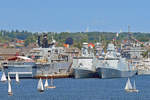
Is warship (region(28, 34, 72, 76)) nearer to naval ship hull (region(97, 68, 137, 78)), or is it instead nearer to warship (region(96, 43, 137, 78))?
warship (region(96, 43, 137, 78))

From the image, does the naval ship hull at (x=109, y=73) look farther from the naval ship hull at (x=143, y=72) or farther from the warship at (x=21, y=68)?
the naval ship hull at (x=143, y=72)

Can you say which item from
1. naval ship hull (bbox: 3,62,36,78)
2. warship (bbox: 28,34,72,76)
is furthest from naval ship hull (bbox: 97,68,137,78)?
naval ship hull (bbox: 3,62,36,78)

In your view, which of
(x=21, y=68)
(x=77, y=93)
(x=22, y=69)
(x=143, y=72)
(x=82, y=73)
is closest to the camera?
(x=77, y=93)

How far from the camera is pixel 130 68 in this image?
166 m

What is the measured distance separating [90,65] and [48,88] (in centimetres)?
3692

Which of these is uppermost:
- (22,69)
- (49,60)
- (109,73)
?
(49,60)

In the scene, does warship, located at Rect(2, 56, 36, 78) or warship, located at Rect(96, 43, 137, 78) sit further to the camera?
warship, located at Rect(2, 56, 36, 78)

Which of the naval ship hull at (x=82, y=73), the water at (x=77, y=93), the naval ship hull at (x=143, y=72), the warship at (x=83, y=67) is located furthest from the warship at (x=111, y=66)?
the naval ship hull at (x=143, y=72)

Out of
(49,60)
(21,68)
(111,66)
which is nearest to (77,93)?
(111,66)

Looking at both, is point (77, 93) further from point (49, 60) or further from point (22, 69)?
point (49, 60)

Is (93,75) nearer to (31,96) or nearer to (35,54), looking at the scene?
(35,54)

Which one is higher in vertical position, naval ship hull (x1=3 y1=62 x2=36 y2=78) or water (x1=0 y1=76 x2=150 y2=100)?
naval ship hull (x1=3 y1=62 x2=36 y2=78)

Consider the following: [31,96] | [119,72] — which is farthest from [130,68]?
[31,96]

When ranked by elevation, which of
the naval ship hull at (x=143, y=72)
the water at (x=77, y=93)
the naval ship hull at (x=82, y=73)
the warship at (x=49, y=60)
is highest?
the warship at (x=49, y=60)
